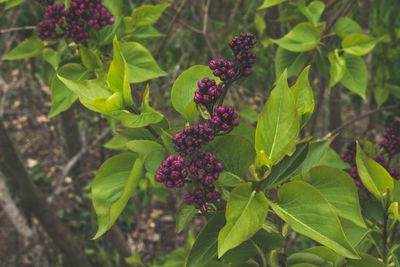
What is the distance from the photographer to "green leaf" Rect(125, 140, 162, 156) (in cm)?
126

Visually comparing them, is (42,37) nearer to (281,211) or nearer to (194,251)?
(194,251)

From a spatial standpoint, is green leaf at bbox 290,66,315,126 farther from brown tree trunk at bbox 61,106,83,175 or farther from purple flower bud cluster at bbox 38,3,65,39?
brown tree trunk at bbox 61,106,83,175

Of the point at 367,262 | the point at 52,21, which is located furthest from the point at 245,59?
the point at 52,21

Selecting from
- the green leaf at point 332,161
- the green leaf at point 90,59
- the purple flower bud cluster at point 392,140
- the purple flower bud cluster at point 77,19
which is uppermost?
the purple flower bud cluster at point 77,19

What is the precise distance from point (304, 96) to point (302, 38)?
755mm

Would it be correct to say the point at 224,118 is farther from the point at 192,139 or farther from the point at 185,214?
the point at 185,214

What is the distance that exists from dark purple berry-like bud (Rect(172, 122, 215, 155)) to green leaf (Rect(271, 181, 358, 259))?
7.3 inches

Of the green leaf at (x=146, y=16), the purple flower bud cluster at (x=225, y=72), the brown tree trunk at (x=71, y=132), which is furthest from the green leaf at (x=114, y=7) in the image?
the brown tree trunk at (x=71, y=132)

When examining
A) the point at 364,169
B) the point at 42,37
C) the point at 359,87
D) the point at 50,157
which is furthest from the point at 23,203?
the point at 50,157

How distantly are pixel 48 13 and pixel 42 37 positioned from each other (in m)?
0.10

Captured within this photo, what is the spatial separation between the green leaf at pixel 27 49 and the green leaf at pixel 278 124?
1019 millimetres

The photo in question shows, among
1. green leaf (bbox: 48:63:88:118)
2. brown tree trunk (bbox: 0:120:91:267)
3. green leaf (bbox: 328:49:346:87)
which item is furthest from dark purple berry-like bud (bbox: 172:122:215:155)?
brown tree trunk (bbox: 0:120:91:267)

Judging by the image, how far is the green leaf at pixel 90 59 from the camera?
65.5 inches

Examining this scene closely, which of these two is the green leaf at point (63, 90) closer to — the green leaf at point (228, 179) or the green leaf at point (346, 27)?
the green leaf at point (228, 179)
